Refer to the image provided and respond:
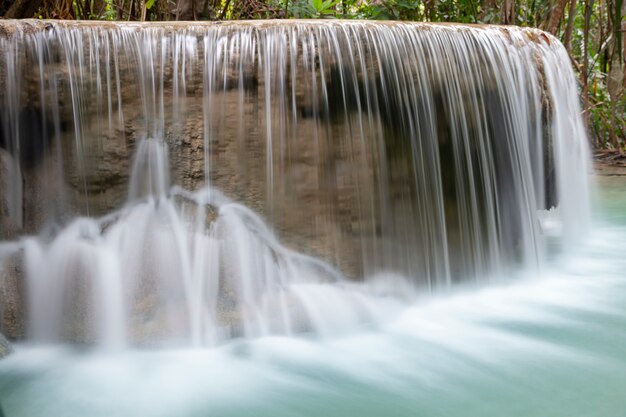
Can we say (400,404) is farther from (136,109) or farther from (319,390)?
(136,109)

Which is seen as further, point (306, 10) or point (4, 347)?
point (306, 10)

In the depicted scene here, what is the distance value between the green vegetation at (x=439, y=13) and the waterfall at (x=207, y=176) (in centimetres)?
196

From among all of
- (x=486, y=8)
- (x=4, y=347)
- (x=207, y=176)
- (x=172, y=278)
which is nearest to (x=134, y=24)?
(x=207, y=176)

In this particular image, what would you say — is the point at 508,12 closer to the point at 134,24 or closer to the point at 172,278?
the point at 134,24

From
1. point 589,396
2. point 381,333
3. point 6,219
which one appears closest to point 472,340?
point 381,333

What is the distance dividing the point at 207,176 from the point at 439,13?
7.24 m

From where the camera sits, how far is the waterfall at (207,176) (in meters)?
3.88

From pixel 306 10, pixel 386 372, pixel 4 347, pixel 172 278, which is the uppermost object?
pixel 306 10

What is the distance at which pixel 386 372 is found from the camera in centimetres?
339

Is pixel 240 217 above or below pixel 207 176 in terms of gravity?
below

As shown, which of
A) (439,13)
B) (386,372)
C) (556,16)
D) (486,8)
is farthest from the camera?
(439,13)

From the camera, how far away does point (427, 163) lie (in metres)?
4.49

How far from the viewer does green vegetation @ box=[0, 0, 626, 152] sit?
6.17 meters

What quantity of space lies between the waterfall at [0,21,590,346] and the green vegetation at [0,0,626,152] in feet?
6.43
